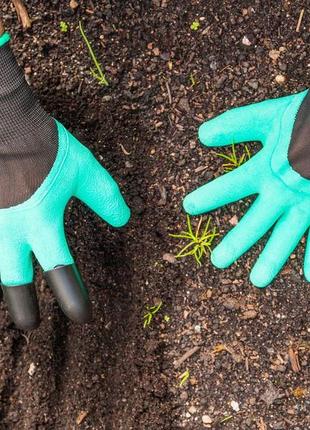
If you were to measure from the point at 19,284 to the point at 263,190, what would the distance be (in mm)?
702

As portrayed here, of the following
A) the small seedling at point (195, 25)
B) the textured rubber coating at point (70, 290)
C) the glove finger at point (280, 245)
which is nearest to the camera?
the textured rubber coating at point (70, 290)

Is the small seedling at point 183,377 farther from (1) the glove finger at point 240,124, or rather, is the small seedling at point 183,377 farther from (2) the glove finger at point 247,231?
(1) the glove finger at point 240,124

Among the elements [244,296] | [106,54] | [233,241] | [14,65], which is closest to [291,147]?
[233,241]

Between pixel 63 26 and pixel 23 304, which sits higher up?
pixel 63 26

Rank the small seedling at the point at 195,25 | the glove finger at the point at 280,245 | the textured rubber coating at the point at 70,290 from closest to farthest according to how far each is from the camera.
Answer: the textured rubber coating at the point at 70,290
the glove finger at the point at 280,245
the small seedling at the point at 195,25

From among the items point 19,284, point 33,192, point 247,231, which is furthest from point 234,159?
point 19,284

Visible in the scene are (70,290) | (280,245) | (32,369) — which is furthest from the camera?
(32,369)

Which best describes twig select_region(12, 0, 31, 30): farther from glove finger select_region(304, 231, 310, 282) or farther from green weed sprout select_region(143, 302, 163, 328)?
glove finger select_region(304, 231, 310, 282)

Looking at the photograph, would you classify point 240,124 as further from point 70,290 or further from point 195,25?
point 70,290

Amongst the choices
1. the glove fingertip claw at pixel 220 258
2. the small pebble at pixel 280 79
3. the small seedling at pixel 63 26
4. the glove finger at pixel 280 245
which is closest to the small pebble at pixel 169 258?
the glove fingertip claw at pixel 220 258

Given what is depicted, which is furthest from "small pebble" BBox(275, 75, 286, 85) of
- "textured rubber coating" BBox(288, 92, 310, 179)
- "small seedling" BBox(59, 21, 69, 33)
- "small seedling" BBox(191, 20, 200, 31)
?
"small seedling" BBox(59, 21, 69, 33)

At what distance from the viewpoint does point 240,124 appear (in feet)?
6.71

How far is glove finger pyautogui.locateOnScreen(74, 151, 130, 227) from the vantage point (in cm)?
198

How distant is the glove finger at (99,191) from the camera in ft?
6.48
